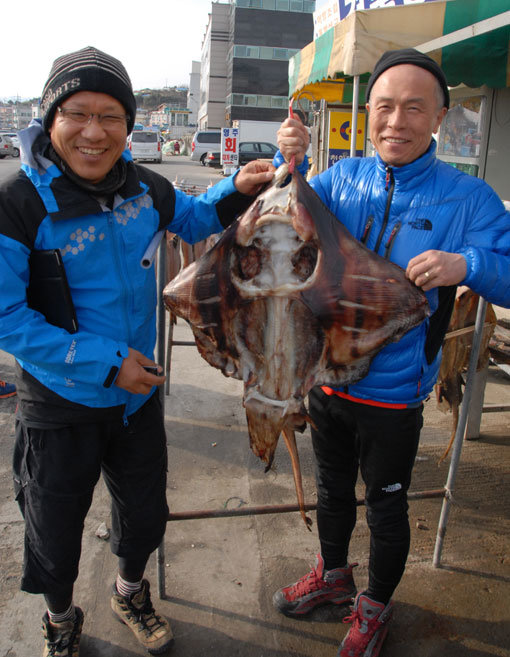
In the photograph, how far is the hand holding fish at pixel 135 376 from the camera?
1.72 m

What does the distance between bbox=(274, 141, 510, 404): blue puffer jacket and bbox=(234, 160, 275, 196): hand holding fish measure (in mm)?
53

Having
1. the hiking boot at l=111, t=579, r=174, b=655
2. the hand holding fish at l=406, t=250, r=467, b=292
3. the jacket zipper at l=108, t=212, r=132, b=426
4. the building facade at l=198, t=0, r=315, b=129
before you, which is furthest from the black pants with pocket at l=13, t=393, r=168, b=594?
the building facade at l=198, t=0, r=315, b=129

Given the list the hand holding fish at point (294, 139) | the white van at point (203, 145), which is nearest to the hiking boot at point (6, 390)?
the hand holding fish at point (294, 139)

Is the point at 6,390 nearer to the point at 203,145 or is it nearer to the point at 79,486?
the point at 79,486

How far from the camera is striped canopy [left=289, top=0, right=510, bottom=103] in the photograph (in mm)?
4355

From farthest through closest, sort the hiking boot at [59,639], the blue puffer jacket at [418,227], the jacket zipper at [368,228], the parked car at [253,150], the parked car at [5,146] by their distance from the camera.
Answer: the parked car at [5,146], the parked car at [253,150], the hiking boot at [59,639], the jacket zipper at [368,228], the blue puffer jacket at [418,227]

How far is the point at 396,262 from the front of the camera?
1791 mm

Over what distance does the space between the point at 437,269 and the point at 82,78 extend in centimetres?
130

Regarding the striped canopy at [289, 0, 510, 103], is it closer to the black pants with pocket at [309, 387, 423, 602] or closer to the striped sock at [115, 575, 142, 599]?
the black pants with pocket at [309, 387, 423, 602]

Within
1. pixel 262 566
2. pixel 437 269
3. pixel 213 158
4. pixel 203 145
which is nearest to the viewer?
pixel 437 269

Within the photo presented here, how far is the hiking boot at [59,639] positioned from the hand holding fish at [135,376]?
45.3 inches

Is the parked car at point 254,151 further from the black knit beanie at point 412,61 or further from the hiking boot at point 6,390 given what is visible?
the black knit beanie at point 412,61

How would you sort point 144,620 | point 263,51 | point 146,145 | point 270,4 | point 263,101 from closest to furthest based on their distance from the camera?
point 144,620, point 146,145, point 270,4, point 263,51, point 263,101

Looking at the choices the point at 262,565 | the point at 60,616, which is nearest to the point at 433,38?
the point at 262,565
